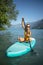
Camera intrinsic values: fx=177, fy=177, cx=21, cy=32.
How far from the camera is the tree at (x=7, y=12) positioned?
65.3ft

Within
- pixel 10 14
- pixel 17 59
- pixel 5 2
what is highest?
pixel 5 2

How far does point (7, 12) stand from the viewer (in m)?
23.9

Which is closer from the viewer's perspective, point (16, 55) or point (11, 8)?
point (16, 55)

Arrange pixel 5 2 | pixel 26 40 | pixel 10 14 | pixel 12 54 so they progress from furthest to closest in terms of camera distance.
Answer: pixel 10 14 → pixel 5 2 → pixel 26 40 → pixel 12 54

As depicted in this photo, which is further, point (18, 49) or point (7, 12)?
point (7, 12)

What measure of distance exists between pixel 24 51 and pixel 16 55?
682mm

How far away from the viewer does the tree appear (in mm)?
19891

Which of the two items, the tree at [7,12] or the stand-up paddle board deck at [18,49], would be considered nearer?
the stand-up paddle board deck at [18,49]

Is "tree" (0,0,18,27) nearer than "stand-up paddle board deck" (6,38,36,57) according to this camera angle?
No

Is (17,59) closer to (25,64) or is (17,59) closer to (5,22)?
(25,64)

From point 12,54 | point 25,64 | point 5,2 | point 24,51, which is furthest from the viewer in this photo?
point 5,2

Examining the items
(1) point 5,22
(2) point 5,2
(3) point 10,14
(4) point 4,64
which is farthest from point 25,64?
(3) point 10,14

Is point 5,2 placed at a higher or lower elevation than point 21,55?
higher

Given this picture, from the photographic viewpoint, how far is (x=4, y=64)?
8.54m
